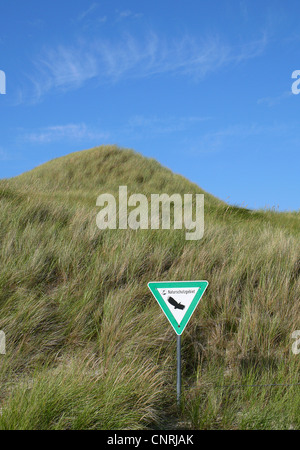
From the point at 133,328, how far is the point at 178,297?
112cm

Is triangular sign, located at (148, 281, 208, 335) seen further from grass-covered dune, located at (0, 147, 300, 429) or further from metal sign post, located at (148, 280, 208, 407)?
grass-covered dune, located at (0, 147, 300, 429)

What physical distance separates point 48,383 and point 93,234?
364cm

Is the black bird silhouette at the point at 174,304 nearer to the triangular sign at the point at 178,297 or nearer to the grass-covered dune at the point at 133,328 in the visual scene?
the triangular sign at the point at 178,297

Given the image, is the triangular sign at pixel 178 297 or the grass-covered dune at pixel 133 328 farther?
the triangular sign at pixel 178 297

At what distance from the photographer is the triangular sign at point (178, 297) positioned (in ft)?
12.2

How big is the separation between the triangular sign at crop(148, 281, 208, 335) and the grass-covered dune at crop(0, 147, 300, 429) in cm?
55

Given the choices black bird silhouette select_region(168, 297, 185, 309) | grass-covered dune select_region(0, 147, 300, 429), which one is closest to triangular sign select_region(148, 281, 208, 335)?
black bird silhouette select_region(168, 297, 185, 309)

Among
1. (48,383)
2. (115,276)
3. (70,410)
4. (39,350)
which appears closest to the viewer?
(70,410)

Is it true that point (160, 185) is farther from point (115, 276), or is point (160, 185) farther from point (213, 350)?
point (213, 350)

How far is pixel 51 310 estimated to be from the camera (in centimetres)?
493

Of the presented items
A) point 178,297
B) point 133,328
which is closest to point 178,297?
point 178,297

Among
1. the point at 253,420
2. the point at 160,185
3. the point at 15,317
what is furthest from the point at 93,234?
the point at 160,185

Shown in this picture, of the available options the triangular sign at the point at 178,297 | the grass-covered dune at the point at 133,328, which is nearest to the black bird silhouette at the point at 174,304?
the triangular sign at the point at 178,297

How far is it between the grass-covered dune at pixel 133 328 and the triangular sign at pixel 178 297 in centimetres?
55
